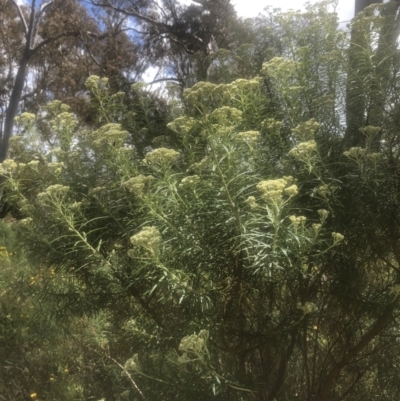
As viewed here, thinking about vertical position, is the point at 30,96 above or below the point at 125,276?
above

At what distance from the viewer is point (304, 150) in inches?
75.7

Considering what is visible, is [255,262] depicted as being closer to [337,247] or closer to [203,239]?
[203,239]

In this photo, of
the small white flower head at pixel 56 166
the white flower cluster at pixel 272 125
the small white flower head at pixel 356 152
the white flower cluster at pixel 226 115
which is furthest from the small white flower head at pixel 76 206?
the small white flower head at pixel 356 152

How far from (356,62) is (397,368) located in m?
1.56

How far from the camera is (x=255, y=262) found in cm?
187

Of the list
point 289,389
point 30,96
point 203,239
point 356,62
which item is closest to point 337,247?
point 203,239

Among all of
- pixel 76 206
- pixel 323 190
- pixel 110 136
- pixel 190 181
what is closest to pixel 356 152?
pixel 323 190

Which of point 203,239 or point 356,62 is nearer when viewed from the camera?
point 203,239

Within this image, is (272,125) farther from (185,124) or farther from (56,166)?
(56,166)

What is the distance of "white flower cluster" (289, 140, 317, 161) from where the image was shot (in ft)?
6.20

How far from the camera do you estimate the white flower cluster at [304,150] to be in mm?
1891

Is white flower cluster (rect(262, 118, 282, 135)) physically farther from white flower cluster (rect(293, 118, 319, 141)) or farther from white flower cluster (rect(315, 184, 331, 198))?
white flower cluster (rect(315, 184, 331, 198))

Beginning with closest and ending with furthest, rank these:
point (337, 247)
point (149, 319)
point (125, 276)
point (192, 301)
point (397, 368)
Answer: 1. point (192, 301)
2. point (337, 247)
3. point (125, 276)
4. point (149, 319)
5. point (397, 368)

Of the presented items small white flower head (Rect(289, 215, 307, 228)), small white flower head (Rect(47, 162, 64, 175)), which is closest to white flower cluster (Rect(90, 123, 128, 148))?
small white flower head (Rect(47, 162, 64, 175))
